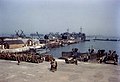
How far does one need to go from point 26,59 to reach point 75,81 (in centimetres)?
751

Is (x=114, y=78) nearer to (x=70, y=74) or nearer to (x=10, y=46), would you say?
(x=70, y=74)

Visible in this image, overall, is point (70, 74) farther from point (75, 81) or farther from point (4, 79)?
point (4, 79)

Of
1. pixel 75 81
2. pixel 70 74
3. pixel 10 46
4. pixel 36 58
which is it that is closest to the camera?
pixel 75 81

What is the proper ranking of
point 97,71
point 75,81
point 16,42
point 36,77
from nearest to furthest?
point 75,81
point 36,77
point 97,71
point 16,42

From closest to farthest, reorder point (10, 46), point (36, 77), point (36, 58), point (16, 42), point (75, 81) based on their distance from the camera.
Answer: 1. point (75, 81)
2. point (36, 77)
3. point (36, 58)
4. point (10, 46)
5. point (16, 42)

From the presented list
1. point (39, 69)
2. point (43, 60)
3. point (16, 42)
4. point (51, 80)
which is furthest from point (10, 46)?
point (51, 80)

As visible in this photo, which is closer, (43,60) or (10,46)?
(43,60)

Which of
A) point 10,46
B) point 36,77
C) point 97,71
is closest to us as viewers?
point 36,77

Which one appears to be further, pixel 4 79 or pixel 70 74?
pixel 70 74

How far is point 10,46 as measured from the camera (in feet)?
133

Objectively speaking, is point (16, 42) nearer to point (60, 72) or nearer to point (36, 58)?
point (36, 58)

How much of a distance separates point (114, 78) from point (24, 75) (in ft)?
16.7

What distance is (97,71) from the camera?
1378cm

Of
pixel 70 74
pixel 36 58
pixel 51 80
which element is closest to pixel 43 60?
pixel 36 58
